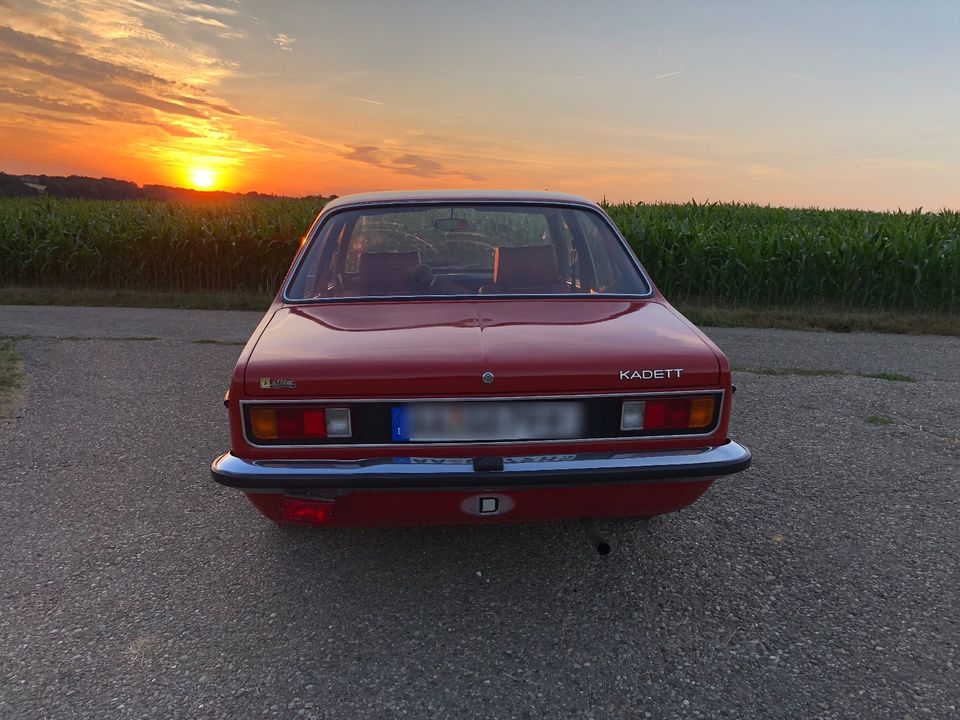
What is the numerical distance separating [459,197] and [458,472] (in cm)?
177

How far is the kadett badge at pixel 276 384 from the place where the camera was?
95.5 inches

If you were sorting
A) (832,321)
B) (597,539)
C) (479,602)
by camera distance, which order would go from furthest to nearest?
(832,321) < (479,602) < (597,539)

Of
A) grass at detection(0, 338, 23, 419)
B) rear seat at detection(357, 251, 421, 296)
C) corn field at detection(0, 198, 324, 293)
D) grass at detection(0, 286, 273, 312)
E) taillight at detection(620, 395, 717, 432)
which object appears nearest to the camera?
taillight at detection(620, 395, 717, 432)

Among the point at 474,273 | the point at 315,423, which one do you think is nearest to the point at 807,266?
the point at 474,273

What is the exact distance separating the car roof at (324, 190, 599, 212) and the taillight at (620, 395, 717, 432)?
5.07 ft

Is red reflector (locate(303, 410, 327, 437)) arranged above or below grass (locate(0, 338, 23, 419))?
above

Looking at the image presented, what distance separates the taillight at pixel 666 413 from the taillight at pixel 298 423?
3.19ft

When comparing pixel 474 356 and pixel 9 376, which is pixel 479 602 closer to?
pixel 474 356

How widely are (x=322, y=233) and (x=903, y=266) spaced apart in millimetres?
10868

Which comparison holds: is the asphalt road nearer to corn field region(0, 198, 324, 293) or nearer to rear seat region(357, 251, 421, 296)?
rear seat region(357, 251, 421, 296)

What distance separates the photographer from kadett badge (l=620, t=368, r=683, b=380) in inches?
97.7

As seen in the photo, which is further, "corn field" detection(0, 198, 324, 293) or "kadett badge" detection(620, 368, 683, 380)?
"corn field" detection(0, 198, 324, 293)

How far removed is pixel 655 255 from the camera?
12.2 m

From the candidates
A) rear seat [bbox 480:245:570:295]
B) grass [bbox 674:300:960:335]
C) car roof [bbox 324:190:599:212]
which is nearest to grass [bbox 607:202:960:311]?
grass [bbox 674:300:960:335]
